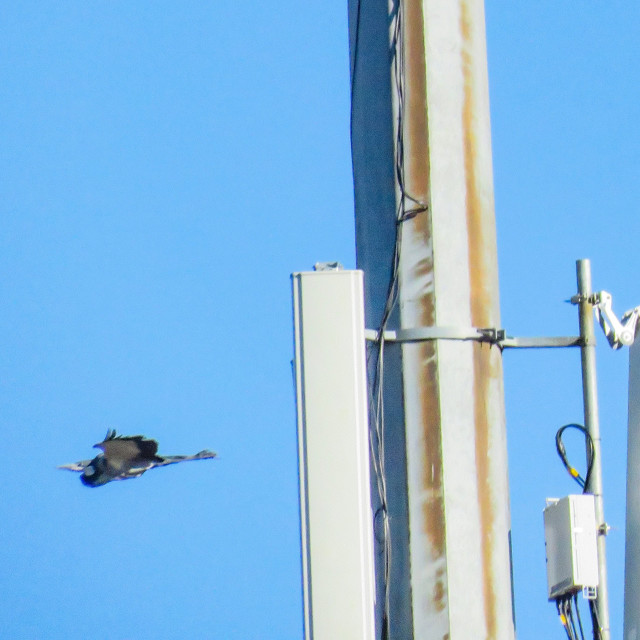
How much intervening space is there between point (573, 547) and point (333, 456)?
3.08ft

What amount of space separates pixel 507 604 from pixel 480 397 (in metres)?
0.51

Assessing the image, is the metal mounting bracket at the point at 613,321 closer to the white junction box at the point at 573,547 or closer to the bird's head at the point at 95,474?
the white junction box at the point at 573,547

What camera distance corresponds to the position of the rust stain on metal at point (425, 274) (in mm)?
2994

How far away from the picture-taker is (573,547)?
3225mm

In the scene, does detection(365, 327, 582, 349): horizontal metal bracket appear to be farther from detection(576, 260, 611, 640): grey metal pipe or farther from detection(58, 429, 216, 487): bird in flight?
detection(58, 429, 216, 487): bird in flight

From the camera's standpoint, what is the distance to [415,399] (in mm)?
3084

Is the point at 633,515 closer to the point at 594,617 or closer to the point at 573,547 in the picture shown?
the point at 573,547

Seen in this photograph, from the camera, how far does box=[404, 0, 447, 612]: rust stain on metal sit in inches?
118

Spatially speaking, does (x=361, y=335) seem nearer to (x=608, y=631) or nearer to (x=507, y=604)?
(x=507, y=604)

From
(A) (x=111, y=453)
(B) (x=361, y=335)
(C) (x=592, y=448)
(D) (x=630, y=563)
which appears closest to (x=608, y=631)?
(D) (x=630, y=563)

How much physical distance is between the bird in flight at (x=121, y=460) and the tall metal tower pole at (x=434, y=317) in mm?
858

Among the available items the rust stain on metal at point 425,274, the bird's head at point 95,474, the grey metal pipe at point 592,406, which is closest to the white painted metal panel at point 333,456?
the rust stain on metal at point 425,274

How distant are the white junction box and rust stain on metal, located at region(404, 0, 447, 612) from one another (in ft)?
1.44

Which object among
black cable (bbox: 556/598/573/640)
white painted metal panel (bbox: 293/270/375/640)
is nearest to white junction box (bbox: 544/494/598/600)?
black cable (bbox: 556/598/573/640)
